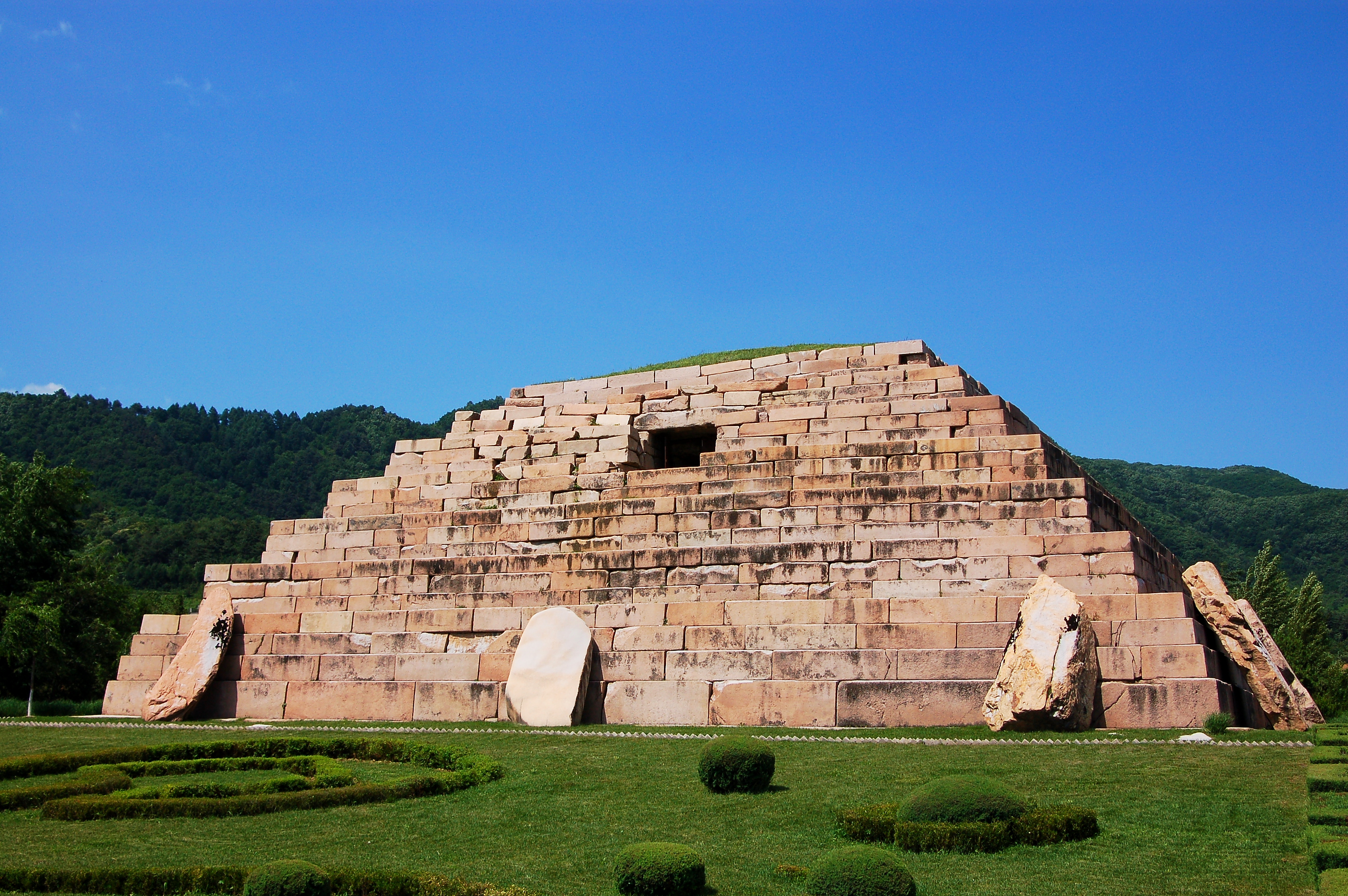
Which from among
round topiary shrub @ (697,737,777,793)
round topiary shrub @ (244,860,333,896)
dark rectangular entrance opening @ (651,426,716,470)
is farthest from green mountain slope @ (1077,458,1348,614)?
round topiary shrub @ (244,860,333,896)

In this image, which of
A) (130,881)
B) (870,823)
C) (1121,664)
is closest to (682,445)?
(1121,664)

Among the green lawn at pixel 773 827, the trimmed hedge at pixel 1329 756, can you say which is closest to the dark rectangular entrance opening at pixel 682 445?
the green lawn at pixel 773 827

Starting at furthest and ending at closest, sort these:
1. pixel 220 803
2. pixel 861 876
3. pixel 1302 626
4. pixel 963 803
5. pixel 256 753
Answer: pixel 1302 626
pixel 256 753
pixel 220 803
pixel 963 803
pixel 861 876

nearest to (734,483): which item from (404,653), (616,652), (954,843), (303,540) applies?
(616,652)

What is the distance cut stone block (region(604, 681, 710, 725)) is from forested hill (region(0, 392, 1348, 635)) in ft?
157

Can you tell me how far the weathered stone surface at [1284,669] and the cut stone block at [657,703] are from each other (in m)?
7.19

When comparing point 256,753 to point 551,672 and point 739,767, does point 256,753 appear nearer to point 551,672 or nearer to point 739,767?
point 551,672

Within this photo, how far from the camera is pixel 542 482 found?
20.9 meters

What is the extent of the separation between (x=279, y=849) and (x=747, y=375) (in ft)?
48.8

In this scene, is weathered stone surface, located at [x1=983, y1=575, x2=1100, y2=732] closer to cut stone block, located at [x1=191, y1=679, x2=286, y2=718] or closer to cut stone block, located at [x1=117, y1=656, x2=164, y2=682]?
cut stone block, located at [x1=191, y1=679, x2=286, y2=718]

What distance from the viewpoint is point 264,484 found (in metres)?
83.1

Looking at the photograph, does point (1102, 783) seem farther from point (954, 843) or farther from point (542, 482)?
point (542, 482)

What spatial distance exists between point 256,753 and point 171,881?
649 cm

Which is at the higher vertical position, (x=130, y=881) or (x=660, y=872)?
(x=660, y=872)
